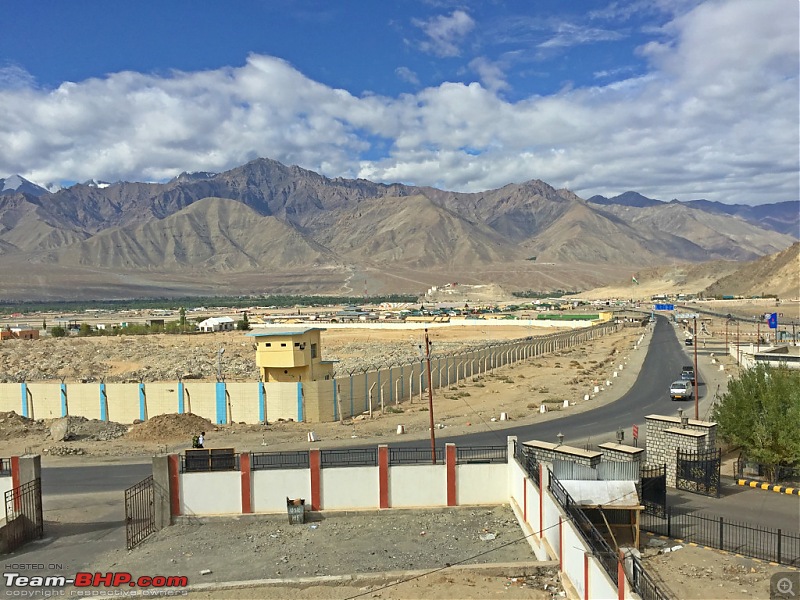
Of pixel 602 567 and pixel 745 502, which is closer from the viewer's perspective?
pixel 602 567

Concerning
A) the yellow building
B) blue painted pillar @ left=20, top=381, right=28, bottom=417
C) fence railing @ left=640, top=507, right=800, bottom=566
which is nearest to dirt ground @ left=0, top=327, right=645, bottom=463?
blue painted pillar @ left=20, top=381, right=28, bottom=417

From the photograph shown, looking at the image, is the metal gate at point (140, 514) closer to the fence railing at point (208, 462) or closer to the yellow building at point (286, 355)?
the fence railing at point (208, 462)

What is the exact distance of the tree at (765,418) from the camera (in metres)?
24.3

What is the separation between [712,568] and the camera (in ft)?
56.2

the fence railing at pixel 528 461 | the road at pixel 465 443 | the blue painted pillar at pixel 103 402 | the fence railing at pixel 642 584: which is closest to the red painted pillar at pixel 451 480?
the fence railing at pixel 528 461

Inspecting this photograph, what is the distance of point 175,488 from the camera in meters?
22.1

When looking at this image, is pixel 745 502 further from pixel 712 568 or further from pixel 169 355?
pixel 169 355

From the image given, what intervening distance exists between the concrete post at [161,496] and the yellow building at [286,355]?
58.6ft

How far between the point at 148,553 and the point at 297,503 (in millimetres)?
4556

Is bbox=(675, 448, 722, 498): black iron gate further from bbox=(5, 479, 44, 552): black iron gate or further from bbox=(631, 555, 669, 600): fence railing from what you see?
bbox=(5, 479, 44, 552): black iron gate

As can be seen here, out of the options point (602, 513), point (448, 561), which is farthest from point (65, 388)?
point (602, 513)

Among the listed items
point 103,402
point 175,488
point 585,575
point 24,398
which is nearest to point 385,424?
→ point 103,402

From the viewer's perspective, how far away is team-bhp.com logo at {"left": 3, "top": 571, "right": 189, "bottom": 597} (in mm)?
17266

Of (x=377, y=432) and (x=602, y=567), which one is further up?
(x=602, y=567)
